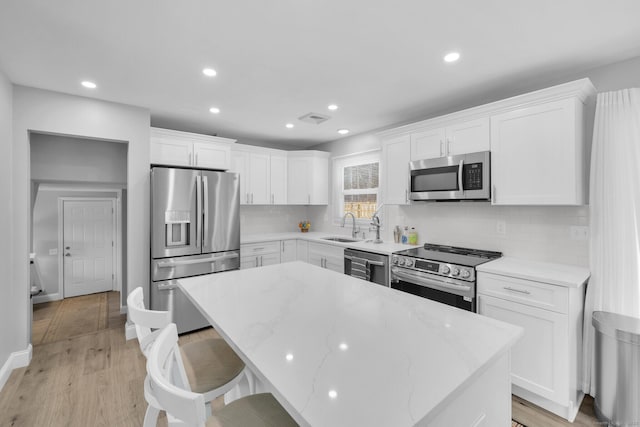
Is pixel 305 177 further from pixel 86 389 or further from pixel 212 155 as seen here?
pixel 86 389

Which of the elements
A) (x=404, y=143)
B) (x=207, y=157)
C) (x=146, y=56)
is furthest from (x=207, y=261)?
(x=404, y=143)

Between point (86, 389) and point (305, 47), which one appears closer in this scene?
point (305, 47)

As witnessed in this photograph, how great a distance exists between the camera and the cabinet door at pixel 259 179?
4.43 metres

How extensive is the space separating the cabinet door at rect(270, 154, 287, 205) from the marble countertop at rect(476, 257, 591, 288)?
10.2ft

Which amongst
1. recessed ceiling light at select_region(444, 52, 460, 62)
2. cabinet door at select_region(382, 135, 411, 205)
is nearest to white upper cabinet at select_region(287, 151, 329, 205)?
cabinet door at select_region(382, 135, 411, 205)

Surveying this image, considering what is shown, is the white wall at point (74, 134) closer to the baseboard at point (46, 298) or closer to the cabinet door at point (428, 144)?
the baseboard at point (46, 298)

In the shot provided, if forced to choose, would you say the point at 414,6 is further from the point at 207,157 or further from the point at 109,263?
the point at 109,263

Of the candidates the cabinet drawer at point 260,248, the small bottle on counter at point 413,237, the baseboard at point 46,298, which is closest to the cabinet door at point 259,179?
the cabinet drawer at point 260,248

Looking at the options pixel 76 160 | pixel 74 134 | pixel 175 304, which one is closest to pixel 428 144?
pixel 175 304

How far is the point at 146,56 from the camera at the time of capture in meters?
2.15

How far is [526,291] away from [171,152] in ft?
12.3

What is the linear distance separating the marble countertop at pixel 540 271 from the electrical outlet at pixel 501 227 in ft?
1.02

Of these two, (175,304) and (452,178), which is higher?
(452,178)

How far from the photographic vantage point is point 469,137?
276 centimetres
